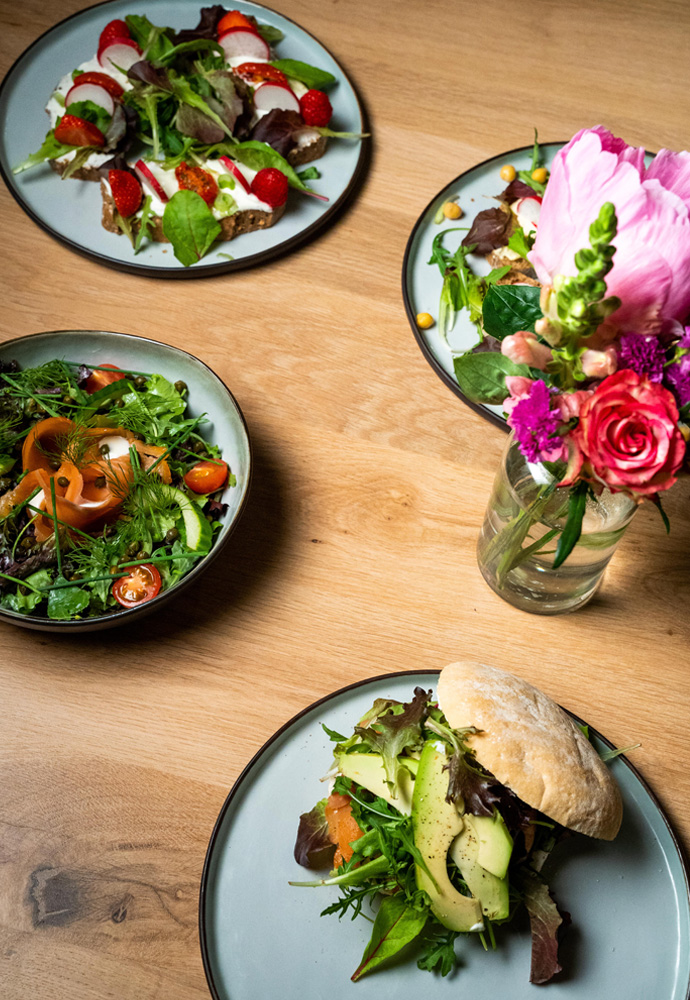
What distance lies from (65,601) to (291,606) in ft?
0.93

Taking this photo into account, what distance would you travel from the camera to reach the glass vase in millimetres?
873

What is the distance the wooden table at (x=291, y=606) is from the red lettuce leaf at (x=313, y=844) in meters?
0.12

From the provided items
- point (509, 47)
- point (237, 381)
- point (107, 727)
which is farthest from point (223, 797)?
point (509, 47)

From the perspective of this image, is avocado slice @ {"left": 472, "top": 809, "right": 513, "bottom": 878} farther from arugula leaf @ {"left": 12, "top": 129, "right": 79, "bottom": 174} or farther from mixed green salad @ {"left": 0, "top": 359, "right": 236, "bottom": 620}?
arugula leaf @ {"left": 12, "top": 129, "right": 79, "bottom": 174}

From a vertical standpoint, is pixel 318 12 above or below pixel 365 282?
above

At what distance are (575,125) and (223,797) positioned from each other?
4.26ft

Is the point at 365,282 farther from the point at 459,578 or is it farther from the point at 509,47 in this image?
the point at 509,47

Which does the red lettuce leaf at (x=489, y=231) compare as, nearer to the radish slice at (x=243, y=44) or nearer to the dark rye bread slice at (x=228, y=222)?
the dark rye bread slice at (x=228, y=222)

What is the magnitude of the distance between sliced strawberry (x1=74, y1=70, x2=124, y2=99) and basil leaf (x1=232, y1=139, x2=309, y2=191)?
228mm

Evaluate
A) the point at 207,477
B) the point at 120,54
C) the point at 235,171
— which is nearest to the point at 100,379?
the point at 207,477

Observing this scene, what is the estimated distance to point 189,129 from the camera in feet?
4.28

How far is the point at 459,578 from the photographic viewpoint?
109cm

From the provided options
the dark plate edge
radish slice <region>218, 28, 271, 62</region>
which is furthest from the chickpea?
radish slice <region>218, 28, 271, 62</region>

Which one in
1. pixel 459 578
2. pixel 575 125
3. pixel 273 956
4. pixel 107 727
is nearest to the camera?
pixel 273 956
